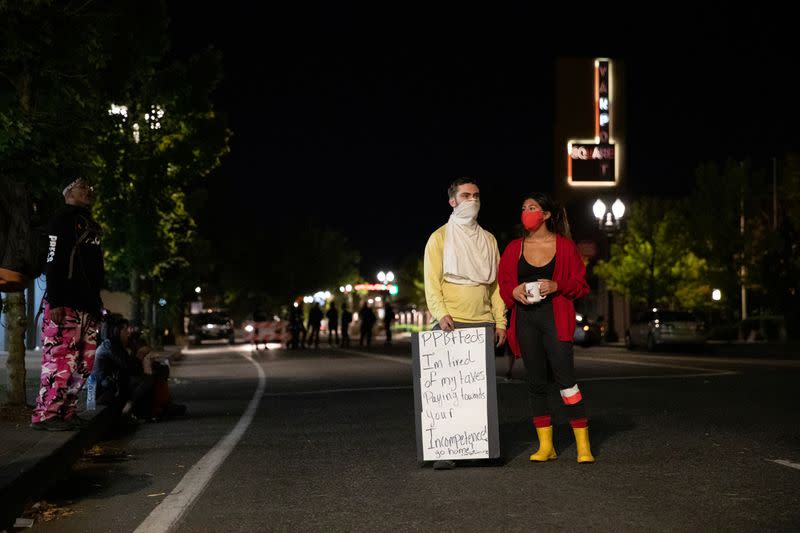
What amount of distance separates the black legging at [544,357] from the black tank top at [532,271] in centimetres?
19

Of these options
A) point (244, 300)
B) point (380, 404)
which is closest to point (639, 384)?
point (380, 404)

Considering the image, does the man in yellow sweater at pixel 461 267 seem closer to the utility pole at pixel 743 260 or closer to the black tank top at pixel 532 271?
the black tank top at pixel 532 271

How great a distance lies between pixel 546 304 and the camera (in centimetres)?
801

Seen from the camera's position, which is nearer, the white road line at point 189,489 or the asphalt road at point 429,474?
the asphalt road at point 429,474

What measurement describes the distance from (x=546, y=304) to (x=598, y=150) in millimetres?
58770

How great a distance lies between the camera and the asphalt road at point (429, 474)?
19.8 ft

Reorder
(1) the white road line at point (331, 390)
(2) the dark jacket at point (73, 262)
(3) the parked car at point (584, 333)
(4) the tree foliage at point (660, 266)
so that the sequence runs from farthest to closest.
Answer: (4) the tree foliage at point (660, 266) → (3) the parked car at point (584, 333) → (1) the white road line at point (331, 390) → (2) the dark jacket at point (73, 262)

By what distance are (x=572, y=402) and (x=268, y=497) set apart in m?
2.38

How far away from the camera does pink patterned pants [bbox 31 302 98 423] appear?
8.96m

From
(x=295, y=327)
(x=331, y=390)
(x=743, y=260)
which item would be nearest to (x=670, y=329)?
(x=295, y=327)

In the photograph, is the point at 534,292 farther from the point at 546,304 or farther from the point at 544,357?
the point at 544,357

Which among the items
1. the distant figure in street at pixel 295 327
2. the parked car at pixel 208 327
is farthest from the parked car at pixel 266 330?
the parked car at pixel 208 327

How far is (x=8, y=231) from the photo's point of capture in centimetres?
545

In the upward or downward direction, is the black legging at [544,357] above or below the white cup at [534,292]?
below
